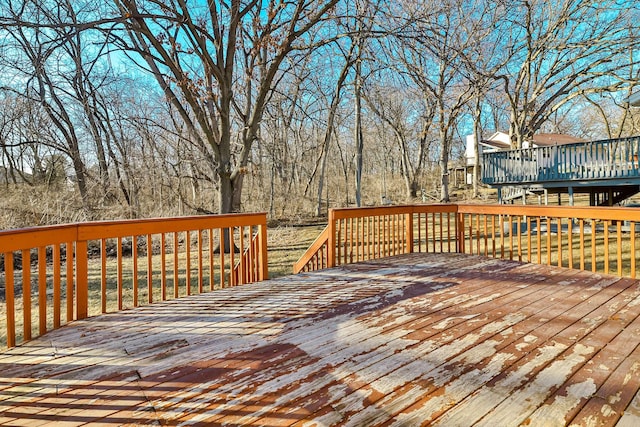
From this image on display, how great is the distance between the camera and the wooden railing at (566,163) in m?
8.58

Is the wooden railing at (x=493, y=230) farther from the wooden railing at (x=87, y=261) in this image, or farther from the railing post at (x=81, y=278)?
the railing post at (x=81, y=278)

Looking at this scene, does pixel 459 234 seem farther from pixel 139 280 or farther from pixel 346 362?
pixel 139 280

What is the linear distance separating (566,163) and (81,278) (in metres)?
11.1

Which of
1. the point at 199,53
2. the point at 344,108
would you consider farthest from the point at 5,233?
the point at 344,108

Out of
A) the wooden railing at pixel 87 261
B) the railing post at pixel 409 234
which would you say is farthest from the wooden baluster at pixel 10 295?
the railing post at pixel 409 234

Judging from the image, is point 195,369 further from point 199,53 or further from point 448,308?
point 199,53

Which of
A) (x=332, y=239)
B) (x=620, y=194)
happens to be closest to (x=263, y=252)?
(x=332, y=239)

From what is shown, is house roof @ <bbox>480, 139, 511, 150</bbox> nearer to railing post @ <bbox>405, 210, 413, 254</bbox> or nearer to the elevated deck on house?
the elevated deck on house

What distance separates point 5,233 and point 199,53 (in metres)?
5.93

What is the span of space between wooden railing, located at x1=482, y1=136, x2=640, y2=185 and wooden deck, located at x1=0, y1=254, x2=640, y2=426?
7.27 m

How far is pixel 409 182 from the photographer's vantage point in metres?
22.1

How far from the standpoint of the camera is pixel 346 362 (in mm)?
1933

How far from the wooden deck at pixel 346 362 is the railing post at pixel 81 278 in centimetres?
17

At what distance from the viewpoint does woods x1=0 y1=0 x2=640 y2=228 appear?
22.1ft
